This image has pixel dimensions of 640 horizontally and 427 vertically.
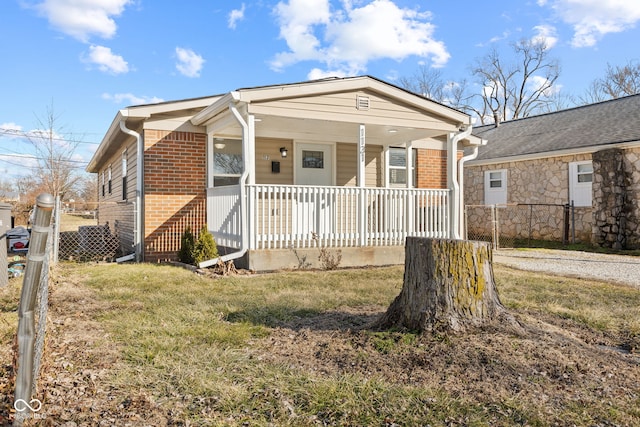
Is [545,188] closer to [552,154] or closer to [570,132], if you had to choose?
[552,154]

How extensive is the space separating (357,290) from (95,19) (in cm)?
1907

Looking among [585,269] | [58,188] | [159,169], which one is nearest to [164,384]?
[159,169]

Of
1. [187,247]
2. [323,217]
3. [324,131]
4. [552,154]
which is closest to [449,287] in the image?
[323,217]

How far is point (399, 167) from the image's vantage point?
11.6 metres

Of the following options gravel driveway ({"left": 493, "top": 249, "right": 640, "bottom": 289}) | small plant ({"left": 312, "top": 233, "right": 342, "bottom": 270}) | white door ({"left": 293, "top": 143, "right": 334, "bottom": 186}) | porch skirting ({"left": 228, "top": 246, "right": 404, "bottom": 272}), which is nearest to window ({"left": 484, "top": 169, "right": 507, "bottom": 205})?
gravel driveway ({"left": 493, "top": 249, "right": 640, "bottom": 289})

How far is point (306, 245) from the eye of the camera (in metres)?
8.26

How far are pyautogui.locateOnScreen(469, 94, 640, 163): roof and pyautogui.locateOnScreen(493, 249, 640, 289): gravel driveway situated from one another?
3.61 meters

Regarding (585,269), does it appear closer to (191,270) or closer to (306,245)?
(306,245)

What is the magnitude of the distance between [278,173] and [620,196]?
9345 millimetres

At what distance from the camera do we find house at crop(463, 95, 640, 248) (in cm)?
1260

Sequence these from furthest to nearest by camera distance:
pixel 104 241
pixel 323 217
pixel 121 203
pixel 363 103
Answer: pixel 104 241
pixel 121 203
pixel 363 103
pixel 323 217

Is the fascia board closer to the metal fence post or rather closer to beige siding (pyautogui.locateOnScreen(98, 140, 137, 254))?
beige siding (pyautogui.locateOnScreen(98, 140, 137, 254))

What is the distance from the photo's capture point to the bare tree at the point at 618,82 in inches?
1179

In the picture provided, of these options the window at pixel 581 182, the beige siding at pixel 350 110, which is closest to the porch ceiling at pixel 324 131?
the beige siding at pixel 350 110
